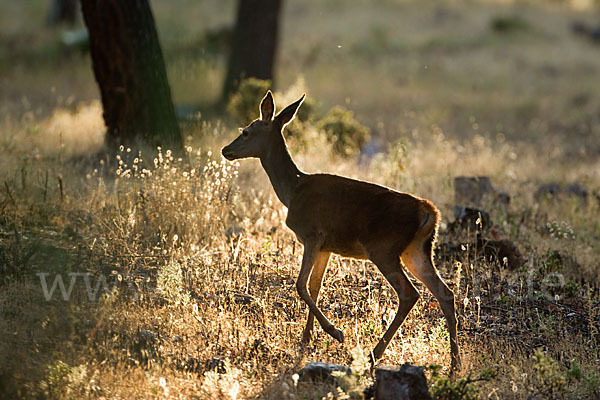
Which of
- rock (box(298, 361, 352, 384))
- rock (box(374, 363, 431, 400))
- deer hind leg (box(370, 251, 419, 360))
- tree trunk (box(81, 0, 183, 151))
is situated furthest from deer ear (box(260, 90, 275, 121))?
tree trunk (box(81, 0, 183, 151))

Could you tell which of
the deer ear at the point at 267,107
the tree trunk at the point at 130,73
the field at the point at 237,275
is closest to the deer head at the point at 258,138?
the deer ear at the point at 267,107

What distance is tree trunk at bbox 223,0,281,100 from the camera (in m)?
15.5

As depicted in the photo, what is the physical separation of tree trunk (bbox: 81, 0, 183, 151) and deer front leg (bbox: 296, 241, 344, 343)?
14.5 feet

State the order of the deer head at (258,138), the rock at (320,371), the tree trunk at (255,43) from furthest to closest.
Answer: the tree trunk at (255,43), the deer head at (258,138), the rock at (320,371)

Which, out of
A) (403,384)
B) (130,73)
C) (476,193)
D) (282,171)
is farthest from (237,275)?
(476,193)

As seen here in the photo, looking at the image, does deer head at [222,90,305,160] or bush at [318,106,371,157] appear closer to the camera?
deer head at [222,90,305,160]

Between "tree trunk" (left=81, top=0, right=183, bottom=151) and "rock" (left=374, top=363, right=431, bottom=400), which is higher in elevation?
"tree trunk" (left=81, top=0, right=183, bottom=151)

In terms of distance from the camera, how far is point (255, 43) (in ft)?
50.8

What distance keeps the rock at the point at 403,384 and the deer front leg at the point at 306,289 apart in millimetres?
876

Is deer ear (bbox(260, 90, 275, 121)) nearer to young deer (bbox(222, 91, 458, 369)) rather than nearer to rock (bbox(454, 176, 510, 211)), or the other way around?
young deer (bbox(222, 91, 458, 369))

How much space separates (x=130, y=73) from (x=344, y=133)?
383 centimetres

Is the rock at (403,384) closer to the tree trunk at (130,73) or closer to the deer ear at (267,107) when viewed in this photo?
the deer ear at (267,107)

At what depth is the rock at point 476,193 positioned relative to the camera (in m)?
9.91

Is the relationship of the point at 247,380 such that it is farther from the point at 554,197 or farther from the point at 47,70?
the point at 47,70
